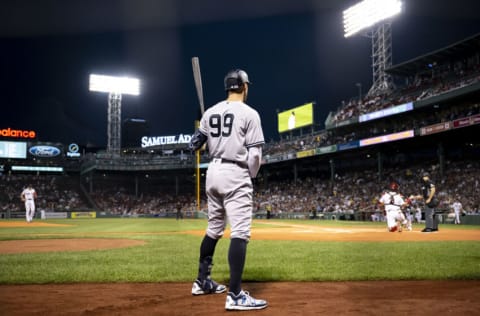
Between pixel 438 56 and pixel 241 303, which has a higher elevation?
pixel 438 56

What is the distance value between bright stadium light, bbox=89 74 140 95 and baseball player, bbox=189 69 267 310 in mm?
55130

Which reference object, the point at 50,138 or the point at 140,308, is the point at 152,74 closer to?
the point at 50,138

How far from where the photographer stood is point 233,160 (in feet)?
13.5

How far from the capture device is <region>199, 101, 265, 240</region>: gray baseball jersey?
13.3ft

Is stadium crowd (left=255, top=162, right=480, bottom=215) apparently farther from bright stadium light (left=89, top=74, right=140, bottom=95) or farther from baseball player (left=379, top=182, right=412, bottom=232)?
bright stadium light (left=89, top=74, right=140, bottom=95)

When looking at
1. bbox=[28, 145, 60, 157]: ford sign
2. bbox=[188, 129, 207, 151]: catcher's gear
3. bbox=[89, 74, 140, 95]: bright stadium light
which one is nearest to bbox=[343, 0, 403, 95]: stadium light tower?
bbox=[89, 74, 140, 95]: bright stadium light

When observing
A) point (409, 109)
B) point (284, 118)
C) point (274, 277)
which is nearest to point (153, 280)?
point (274, 277)

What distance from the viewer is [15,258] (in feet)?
24.4

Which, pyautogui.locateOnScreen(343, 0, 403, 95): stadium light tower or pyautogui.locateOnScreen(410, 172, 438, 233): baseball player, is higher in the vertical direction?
pyautogui.locateOnScreen(343, 0, 403, 95): stadium light tower

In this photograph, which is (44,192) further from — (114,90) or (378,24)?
(378,24)

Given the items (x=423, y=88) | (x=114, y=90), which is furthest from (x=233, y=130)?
(x=114, y=90)

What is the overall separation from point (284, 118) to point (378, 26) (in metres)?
16.5

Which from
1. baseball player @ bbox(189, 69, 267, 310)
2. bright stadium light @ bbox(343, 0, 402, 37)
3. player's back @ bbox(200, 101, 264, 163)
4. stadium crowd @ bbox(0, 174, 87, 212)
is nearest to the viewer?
baseball player @ bbox(189, 69, 267, 310)

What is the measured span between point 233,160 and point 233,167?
67 mm
